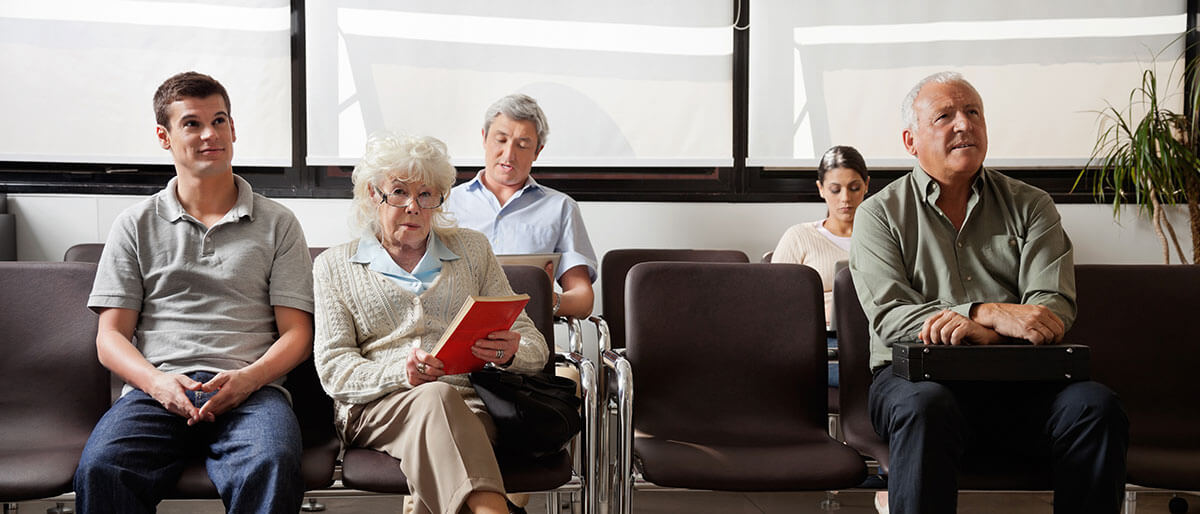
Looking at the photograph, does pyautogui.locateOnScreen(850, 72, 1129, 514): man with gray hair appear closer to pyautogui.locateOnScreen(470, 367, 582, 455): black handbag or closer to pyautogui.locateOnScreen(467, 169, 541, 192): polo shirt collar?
pyautogui.locateOnScreen(470, 367, 582, 455): black handbag

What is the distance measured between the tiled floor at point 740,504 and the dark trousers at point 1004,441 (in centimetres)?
115

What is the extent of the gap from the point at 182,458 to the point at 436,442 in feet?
1.87

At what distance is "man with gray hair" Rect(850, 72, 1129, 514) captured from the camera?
78.7 inches

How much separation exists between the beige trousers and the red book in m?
0.07

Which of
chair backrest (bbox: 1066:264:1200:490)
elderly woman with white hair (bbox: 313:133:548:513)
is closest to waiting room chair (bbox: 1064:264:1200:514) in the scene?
chair backrest (bbox: 1066:264:1200:490)

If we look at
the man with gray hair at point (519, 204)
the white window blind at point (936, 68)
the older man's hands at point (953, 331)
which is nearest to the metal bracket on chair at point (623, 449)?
the older man's hands at point (953, 331)

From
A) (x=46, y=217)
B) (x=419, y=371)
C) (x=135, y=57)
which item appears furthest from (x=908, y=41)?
(x=46, y=217)

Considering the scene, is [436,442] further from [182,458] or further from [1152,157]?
[1152,157]

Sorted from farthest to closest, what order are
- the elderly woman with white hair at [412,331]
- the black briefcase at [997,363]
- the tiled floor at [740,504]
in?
the tiled floor at [740,504]
the black briefcase at [997,363]
the elderly woman with white hair at [412,331]

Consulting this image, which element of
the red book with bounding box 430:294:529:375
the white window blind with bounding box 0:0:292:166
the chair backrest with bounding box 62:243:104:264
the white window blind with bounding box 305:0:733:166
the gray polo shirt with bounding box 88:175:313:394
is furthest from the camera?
the white window blind with bounding box 305:0:733:166

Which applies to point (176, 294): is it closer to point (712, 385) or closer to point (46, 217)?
point (712, 385)

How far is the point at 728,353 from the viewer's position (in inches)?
98.0

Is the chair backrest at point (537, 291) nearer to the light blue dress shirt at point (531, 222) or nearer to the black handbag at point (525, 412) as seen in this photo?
the black handbag at point (525, 412)

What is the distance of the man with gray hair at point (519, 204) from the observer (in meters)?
3.34
